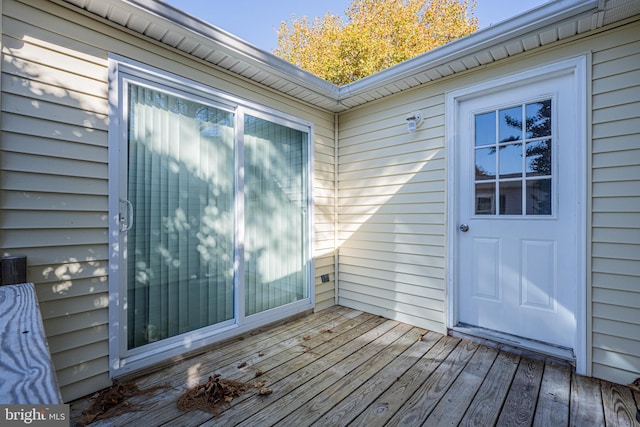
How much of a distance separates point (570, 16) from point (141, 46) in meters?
2.91

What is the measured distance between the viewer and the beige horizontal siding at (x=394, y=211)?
9.71 ft

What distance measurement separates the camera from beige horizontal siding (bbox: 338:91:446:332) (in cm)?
296

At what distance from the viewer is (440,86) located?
9.61ft

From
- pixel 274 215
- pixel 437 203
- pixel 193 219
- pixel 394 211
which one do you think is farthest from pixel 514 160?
pixel 193 219

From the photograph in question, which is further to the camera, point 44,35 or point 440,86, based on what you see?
point 440,86

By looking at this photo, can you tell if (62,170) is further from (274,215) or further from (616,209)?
(616,209)

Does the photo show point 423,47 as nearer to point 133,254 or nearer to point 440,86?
point 440,86

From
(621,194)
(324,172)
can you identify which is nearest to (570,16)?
(621,194)

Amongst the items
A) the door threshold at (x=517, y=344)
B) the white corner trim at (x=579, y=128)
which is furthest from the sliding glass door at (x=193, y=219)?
the white corner trim at (x=579, y=128)

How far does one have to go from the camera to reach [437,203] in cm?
293

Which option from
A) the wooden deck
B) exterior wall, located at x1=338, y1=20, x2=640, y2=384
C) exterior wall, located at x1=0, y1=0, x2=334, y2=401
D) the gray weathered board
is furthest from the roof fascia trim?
the wooden deck
